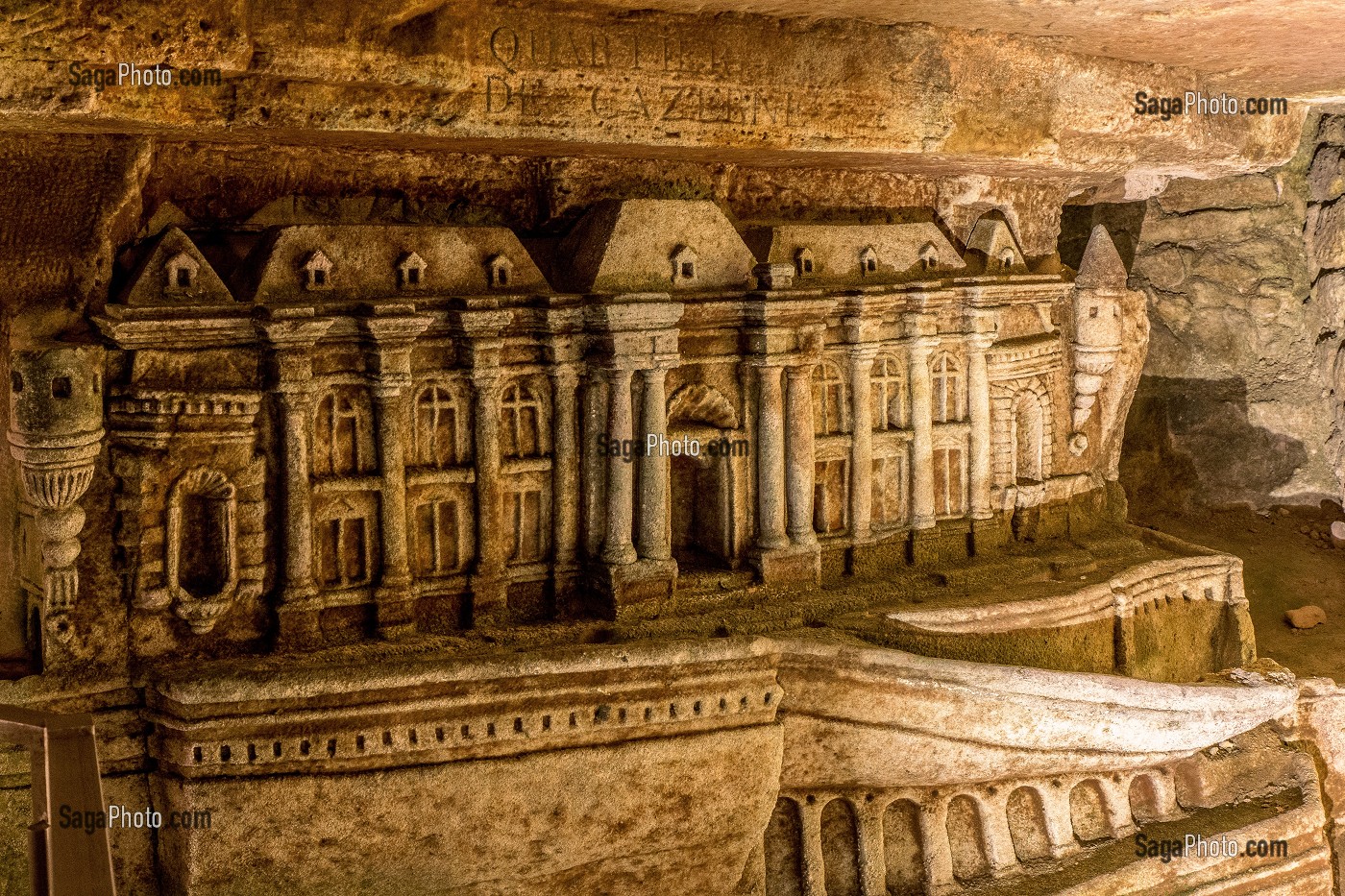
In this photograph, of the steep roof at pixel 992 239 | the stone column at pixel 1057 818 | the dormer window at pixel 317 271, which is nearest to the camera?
the dormer window at pixel 317 271

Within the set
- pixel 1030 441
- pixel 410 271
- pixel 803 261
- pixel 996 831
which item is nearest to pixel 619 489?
pixel 410 271

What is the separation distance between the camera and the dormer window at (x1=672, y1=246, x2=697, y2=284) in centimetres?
783

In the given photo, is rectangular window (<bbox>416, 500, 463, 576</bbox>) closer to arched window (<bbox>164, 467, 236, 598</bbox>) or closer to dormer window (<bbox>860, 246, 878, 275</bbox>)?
arched window (<bbox>164, 467, 236, 598</bbox>)

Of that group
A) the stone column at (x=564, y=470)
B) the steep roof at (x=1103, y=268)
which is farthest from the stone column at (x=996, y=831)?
the steep roof at (x=1103, y=268)

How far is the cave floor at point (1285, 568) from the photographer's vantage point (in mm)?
10539

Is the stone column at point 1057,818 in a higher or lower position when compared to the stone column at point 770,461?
lower

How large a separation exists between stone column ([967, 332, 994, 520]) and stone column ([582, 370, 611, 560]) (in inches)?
119

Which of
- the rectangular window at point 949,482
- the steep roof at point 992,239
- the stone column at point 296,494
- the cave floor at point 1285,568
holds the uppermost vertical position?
the steep roof at point 992,239

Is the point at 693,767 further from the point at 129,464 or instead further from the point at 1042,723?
the point at 129,464

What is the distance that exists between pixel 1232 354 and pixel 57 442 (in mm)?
10794

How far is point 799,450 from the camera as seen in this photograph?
8.27 metres

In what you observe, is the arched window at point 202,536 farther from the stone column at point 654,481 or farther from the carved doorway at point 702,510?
the carved doorway at point 702,510

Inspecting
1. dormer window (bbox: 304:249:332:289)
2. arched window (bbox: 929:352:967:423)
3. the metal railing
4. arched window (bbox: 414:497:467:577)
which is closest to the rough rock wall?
arched window (bbox: 929:352:967:423)

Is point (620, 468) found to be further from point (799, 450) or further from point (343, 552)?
point (343, 552)
